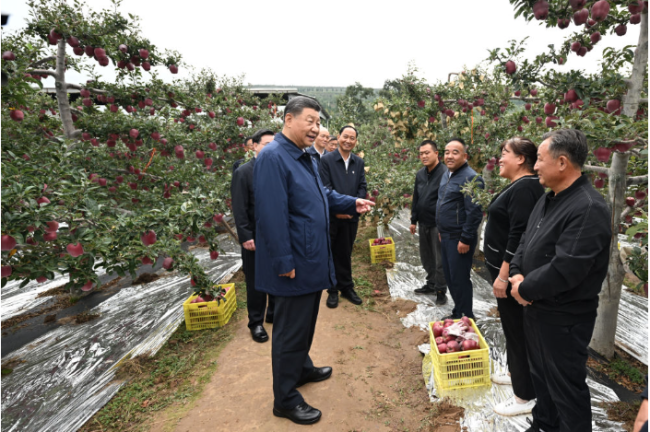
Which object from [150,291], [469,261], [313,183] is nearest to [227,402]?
[313,183]

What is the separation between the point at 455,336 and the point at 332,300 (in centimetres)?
170

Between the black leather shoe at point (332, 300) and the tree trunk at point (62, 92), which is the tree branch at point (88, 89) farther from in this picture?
the black leather shoe at point (332, 300)

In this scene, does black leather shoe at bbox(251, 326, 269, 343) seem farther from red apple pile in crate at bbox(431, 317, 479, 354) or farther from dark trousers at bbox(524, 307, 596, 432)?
dark trousers at bbox(524, 307, 596, 432)

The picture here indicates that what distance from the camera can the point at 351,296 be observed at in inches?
160

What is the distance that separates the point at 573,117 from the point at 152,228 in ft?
10.3

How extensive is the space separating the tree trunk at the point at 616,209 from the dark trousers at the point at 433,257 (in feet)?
4.50

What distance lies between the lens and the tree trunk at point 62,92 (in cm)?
396

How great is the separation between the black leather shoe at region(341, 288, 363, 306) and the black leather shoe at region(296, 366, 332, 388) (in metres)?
1.41

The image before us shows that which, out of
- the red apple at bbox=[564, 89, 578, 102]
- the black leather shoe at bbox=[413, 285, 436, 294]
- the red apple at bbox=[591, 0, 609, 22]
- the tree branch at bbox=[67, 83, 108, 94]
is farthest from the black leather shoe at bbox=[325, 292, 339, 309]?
the tree branch at bbox=[67, 83, 108, 94]

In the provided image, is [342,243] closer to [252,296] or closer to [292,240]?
[252,296]

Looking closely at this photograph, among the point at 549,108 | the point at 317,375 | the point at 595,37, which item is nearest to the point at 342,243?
the point at 317,375

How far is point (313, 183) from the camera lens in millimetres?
2062

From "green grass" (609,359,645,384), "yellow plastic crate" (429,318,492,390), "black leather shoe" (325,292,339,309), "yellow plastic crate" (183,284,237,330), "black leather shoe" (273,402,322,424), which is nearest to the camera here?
"black leather shoe" (273,402,322,424)

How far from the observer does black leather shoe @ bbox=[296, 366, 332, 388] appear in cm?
251
